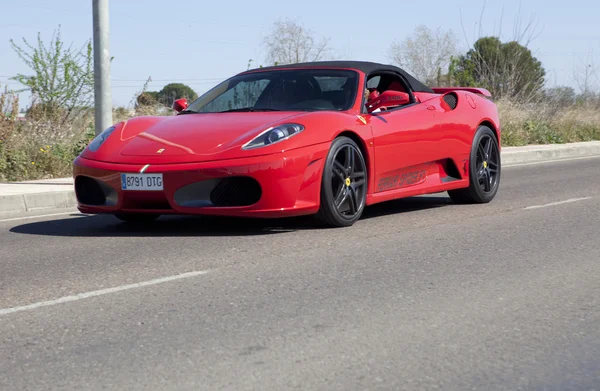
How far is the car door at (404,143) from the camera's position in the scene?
25.3 ft

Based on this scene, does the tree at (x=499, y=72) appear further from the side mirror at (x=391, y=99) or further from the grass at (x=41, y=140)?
the side mirror at (x=391, y=99)

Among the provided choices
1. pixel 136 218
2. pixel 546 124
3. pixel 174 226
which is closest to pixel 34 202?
pixel 136 218

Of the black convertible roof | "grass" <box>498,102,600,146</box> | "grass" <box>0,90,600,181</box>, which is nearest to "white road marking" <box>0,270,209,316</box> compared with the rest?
the black convertible roof

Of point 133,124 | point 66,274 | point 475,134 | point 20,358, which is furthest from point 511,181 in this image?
point 20,358

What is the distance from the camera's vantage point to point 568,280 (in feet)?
17.5

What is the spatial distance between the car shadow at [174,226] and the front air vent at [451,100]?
1047 millimetres

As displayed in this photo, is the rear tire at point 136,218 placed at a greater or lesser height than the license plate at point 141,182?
Result: lesser

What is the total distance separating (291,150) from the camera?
6770mm

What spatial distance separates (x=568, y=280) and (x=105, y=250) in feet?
10.0

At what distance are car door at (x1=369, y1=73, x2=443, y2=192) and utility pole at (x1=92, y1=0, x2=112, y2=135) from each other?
4595mm

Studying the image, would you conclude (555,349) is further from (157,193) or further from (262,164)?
(157,193)

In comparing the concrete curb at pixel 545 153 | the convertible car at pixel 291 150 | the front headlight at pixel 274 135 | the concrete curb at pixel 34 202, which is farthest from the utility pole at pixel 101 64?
the concrete curb at pixel 545 153

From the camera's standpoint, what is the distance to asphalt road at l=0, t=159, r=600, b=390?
3.54 m

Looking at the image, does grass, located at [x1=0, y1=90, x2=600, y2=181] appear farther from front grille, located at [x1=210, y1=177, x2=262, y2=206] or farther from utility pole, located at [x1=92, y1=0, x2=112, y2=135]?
front grille, located at [x1=210, y1=177, x2=262, y2=206]
